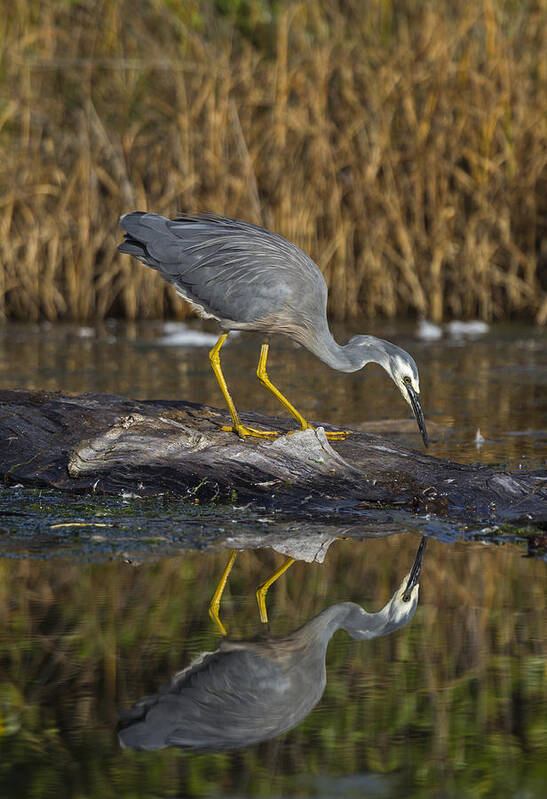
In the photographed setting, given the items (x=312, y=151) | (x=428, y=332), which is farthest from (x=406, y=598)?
(x=312, y=151)

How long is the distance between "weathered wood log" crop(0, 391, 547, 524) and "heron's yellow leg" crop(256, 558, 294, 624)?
0.76 meters

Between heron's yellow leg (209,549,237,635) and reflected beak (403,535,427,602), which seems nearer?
heron's yellow leg (209,549,237,635)

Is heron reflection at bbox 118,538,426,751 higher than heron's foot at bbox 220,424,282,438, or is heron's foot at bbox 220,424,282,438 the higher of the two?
heron reflection at bbox 118,538,426,751

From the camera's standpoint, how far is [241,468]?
4.91 meters

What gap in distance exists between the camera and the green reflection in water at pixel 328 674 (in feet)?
7.88

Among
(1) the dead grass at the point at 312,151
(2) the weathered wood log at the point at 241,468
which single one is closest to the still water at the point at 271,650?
(2) the weathered wood log at the point at 241,468

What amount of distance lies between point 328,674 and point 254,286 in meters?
2.83

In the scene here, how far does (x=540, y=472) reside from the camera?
497cm

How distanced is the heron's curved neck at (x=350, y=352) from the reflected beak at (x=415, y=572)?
1.39 meters

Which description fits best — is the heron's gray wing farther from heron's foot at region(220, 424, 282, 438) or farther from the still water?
the still water

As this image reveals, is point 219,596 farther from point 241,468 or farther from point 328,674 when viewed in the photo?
point 241,468

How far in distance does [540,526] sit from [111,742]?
2.24 m

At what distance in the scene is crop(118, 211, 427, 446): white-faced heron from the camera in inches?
215

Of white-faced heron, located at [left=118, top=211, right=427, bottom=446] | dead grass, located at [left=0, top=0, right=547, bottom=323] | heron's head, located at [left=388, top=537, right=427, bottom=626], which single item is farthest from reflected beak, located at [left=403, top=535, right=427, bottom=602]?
dead grass, located at [left=0, top=0, right=547, bottom=323]
